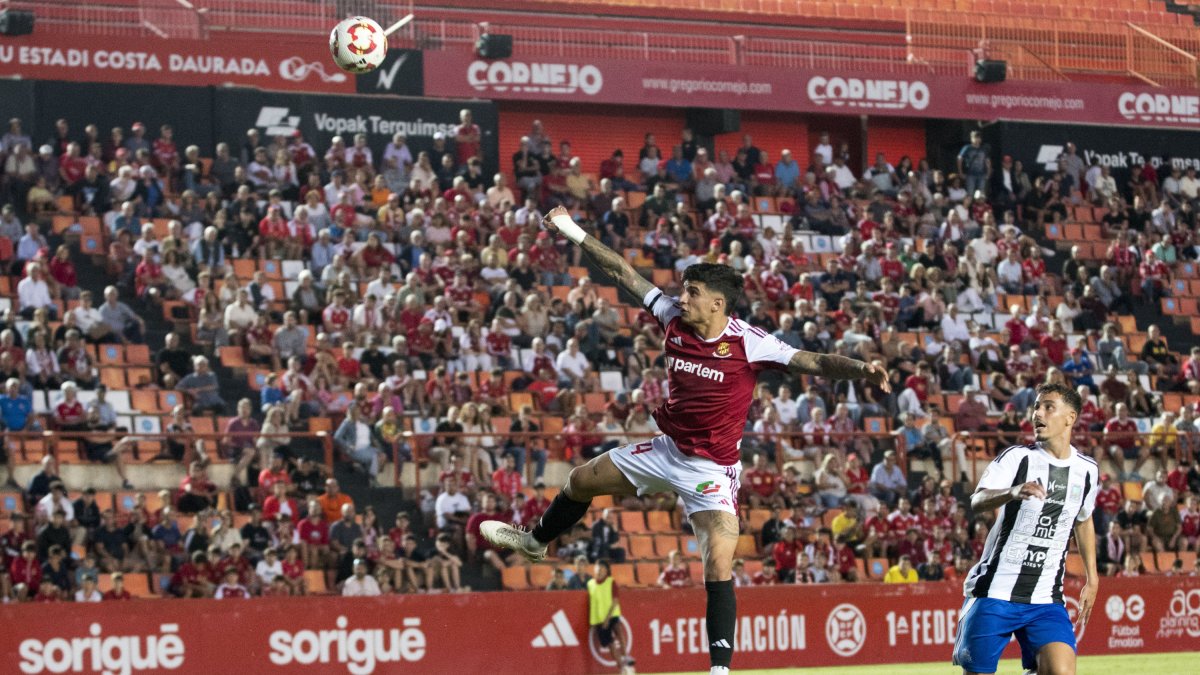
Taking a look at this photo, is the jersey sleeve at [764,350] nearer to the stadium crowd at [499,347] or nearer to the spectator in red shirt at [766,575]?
the stadium crowd at [499,347]

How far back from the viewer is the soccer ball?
51.3ft

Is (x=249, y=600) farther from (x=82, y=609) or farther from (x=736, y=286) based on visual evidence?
(x=736, y=286)

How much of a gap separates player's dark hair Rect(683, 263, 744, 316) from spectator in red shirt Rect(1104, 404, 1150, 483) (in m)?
16.6

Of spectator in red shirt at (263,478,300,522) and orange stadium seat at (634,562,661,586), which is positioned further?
orange stadium seat at (634,562,661,586)

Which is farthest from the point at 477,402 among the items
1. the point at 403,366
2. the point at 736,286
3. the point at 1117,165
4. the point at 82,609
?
the point at 1117,165

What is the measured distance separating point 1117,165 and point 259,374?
19084 mm

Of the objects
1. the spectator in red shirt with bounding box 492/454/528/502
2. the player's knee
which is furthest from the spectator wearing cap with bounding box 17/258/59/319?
the player's knee

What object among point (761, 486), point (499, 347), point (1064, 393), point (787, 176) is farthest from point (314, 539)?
point (787, 176)

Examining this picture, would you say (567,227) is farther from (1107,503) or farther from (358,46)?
(1107,503)

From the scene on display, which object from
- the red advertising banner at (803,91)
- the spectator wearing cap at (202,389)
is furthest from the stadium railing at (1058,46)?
the spectator wearing cap at (202,389)

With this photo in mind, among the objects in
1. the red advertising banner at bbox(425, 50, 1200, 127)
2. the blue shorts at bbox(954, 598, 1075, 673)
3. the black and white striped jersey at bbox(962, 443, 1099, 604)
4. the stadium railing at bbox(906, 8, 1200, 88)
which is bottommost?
the blue shorts at bbox(954, 598, 1075, 673)

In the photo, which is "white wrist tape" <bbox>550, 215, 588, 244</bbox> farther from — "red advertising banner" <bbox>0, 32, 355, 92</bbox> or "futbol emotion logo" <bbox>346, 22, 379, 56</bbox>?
"red advertising banner" <bbox>0, 32, 355, 92</bbox>

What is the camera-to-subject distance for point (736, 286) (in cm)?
1004

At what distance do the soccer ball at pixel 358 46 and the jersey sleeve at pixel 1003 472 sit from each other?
7.78 m
